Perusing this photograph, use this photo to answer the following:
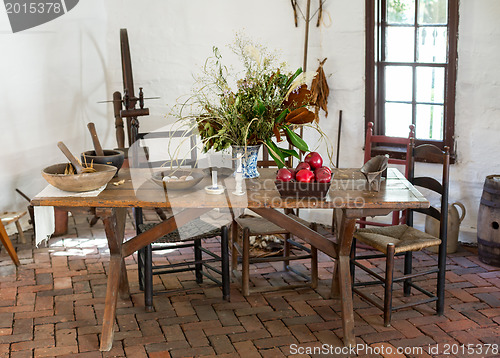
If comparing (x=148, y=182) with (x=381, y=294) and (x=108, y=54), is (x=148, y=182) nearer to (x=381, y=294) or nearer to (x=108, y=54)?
(x=381, y=294)

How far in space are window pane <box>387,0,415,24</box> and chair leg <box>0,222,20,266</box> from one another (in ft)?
11.6

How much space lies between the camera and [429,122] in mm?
5480

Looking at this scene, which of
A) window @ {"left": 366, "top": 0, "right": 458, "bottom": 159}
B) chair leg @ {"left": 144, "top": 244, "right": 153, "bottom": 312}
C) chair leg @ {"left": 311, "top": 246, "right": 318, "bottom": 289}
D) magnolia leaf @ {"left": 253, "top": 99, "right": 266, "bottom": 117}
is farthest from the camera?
window @ {"left": 366, "top": 0, "right": 458, "bottom": 159}

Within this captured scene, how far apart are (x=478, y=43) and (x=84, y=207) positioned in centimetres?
327

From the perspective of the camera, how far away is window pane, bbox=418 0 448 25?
517 centimetres

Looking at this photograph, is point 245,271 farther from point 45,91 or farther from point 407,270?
point 45,91

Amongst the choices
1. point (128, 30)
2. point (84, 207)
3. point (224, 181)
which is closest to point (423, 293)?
point (224, 181)

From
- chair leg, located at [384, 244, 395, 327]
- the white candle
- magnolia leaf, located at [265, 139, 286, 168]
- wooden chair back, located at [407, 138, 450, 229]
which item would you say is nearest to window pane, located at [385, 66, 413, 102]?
wooden chair back, located at [407, 138, 450, 229]

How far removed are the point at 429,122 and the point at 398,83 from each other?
17.0 inches

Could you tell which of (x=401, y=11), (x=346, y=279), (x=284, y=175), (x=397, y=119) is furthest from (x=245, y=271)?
(x=401, y=11)

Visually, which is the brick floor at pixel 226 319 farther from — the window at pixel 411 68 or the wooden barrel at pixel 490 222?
the window at pixel 411 68

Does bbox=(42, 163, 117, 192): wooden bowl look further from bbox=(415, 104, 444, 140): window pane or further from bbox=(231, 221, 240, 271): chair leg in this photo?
bbox=(415, 104, 444, 140): window pane

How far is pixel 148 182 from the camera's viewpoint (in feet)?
13.1

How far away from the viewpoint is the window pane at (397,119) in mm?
5586
